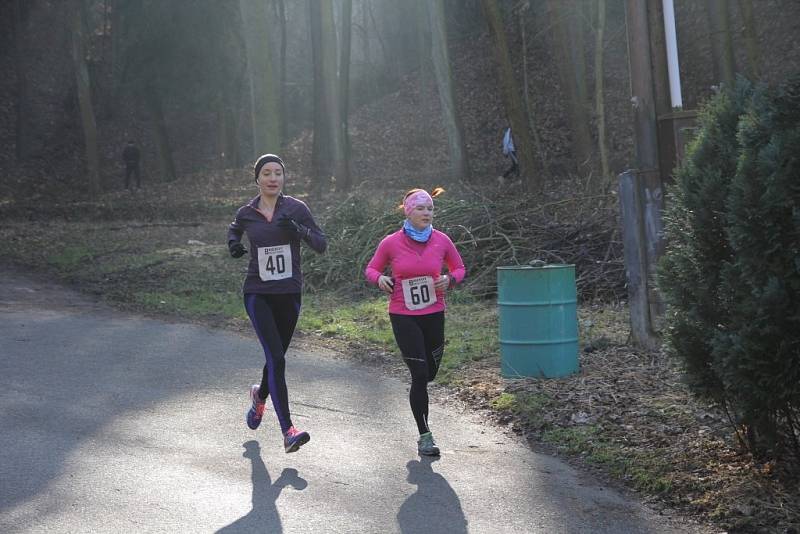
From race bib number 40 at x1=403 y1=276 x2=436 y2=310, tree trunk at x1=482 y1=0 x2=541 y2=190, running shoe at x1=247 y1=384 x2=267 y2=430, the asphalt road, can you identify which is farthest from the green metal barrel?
tree trunk at x1=482 y1=0 x2=541 y2=190

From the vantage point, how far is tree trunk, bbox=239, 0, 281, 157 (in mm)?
23750

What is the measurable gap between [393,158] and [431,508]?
115ft

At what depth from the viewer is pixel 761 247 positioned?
5281 millimetres

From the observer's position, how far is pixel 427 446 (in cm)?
715

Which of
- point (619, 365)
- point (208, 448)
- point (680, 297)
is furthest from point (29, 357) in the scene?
point (680, 297)

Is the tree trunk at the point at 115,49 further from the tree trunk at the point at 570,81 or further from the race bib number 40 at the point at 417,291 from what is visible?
the race bib number 40 at the point at 417,291

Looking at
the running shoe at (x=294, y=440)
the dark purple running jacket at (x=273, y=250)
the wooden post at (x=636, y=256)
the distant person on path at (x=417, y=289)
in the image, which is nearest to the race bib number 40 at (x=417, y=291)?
the distant person on path at (x=417, y=289)

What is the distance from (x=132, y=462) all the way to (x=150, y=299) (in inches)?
357

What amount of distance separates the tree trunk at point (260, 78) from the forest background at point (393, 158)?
2.2 inches

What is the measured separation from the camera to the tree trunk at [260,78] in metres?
23.8

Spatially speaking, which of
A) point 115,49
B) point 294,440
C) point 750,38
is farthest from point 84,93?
point 294,440

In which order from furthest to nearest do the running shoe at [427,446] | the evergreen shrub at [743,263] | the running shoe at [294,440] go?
the running shoe at [427,446] → the running shoe at [294,440] → the evergreen shrub at [743,263]

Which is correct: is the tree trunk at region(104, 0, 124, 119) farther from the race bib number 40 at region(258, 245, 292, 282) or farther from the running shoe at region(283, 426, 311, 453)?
the running shoe at region(283, 426, 311, 453)

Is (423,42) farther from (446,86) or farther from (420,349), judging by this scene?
(420,349)
